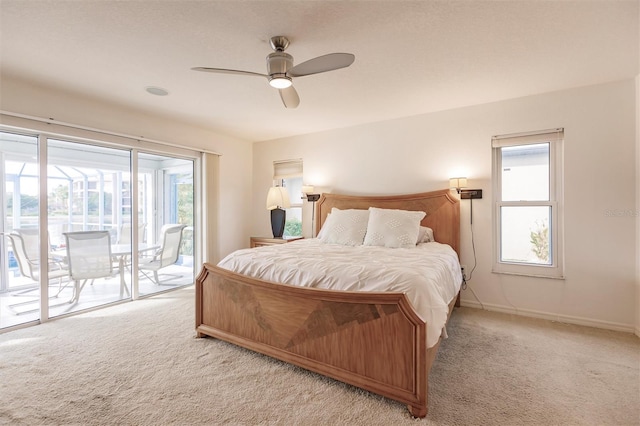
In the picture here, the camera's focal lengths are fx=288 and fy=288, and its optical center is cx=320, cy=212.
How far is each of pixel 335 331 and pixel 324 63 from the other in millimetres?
1702

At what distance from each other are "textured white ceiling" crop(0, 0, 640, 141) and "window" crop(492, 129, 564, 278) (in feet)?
1.90

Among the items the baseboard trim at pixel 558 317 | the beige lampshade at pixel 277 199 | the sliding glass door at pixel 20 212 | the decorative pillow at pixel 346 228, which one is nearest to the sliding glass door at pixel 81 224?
the sliding glass door at pixel 20 212

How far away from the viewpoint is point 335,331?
1.81 metres

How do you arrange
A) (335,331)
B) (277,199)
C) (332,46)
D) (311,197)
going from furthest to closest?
(311,197), (277,199), (332,46), (335,331)

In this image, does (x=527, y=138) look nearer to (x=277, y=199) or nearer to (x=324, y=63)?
(x=324, y=63)

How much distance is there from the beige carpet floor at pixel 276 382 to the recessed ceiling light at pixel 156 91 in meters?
2.37

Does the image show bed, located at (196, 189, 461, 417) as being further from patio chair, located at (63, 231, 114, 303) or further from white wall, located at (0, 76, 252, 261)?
white wall, located at (0, 76, 252, 261)

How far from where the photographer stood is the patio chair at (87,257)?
321cm

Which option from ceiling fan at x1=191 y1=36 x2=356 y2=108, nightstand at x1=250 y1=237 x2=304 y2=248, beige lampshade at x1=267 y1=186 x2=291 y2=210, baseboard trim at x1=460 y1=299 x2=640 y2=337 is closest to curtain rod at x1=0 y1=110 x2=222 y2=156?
beige lampshade at x1=267 y1=186 x2=291 y2=210

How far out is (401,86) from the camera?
2.87 meters

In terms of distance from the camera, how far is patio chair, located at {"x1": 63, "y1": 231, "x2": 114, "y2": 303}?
3213mm

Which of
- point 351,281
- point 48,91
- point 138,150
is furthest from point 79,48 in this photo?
point 351,281

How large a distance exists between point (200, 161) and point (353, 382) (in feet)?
12.6

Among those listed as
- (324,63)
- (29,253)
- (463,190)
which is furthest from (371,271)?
(29,253)
